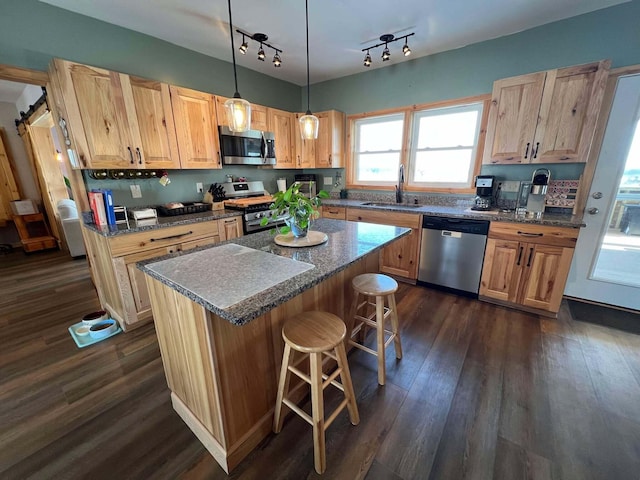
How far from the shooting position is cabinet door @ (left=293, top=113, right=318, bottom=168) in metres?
3.96

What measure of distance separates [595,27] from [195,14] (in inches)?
142

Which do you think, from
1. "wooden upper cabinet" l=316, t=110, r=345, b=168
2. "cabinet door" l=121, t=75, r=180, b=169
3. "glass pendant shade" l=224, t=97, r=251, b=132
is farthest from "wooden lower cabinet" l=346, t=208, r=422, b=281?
"cabinet door" l=121, t=75, r=180, b=169

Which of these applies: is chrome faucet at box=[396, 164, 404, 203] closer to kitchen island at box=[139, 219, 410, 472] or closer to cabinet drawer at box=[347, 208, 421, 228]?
cabinet drawer at box=[347, 208, 421, 228]

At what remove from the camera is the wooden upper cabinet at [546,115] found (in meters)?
2.18

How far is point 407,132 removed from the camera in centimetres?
346

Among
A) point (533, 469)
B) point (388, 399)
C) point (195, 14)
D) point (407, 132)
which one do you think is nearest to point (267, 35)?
point (195, 14)

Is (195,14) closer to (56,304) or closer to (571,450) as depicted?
(56,304)

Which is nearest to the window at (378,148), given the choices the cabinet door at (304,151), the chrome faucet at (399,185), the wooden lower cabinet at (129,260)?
the chrome faucet at (399,185)

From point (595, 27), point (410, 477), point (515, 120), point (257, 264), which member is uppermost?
point (595, 27)

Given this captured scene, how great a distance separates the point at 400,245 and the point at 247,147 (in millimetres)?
2322

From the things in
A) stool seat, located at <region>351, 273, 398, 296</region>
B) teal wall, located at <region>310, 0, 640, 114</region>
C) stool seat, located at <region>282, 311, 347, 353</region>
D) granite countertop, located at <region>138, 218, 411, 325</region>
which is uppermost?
teal wall, located at <region>310, 0, 640, 114</region>

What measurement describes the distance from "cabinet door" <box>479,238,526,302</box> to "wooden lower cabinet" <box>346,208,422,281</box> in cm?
71

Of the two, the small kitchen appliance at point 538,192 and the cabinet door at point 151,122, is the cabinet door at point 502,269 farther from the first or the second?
the cabinet door at point 151,122

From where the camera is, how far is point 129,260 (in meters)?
2.18
